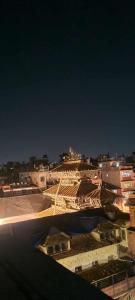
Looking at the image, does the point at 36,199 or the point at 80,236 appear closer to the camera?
the point at 80,236

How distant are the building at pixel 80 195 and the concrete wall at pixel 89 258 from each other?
25.9 feet

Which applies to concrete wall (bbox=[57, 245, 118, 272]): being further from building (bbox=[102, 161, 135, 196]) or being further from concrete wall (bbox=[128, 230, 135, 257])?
building (bbox=[102, 161, 135, 196])

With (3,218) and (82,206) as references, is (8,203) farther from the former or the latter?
(82,206)

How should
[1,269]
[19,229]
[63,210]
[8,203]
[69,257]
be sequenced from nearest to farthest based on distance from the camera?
[1,269] → [69,257] → [19,229] → [63,210] → [8,203]

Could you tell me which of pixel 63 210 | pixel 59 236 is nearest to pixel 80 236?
pixel 59 236

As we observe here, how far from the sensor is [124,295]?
15977 mm

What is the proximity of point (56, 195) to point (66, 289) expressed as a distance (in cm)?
2643

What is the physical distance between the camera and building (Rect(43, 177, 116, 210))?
90.2 feet

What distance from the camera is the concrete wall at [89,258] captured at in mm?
17506

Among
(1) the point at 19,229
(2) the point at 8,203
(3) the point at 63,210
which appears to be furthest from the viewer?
(2) the point at 8,203

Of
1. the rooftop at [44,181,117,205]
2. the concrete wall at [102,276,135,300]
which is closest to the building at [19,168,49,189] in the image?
the rooftop at [44,181,117,205]

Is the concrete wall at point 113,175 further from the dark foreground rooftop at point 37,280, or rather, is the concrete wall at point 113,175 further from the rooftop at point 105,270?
the dark foreground rooftop at point 37,280

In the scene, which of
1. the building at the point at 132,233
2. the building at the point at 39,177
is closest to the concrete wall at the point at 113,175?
the building at the point at 39,177

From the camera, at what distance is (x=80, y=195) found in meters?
27.9
